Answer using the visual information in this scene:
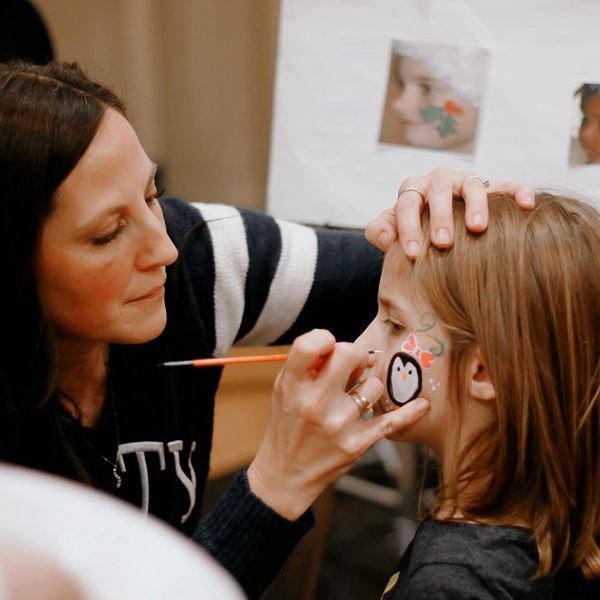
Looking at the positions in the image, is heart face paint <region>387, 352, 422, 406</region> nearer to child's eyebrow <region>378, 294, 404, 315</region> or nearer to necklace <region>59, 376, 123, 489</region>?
child's eyebrow <region>378, 294, 404, 315</region>

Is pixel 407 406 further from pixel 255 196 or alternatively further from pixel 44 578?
pixel 255 196

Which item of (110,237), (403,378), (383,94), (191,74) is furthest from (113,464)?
(191,74)

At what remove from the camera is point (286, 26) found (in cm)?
128

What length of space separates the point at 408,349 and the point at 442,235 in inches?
5.6

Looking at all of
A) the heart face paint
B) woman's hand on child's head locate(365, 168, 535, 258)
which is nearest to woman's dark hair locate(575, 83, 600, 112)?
woman's hand on child's head locate(365, 168, 535, 258)

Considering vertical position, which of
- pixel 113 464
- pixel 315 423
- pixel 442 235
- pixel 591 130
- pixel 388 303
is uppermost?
pixel 591 130

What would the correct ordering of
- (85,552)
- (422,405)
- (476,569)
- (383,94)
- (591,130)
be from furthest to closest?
(383,94), (591,130), (422,405), (476,569), (85,552)

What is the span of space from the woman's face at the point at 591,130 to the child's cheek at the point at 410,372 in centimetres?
43

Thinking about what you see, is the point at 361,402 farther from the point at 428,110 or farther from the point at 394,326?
the point at 428,110

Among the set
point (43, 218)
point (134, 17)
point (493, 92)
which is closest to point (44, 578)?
point (43, 218)

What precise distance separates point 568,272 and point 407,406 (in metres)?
0.24

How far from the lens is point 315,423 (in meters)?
0.87

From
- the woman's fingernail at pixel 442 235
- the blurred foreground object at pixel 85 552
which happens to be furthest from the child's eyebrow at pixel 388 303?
the blurred foreground object at pixel 85 552

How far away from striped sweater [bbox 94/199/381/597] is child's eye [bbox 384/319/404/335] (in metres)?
0.25
